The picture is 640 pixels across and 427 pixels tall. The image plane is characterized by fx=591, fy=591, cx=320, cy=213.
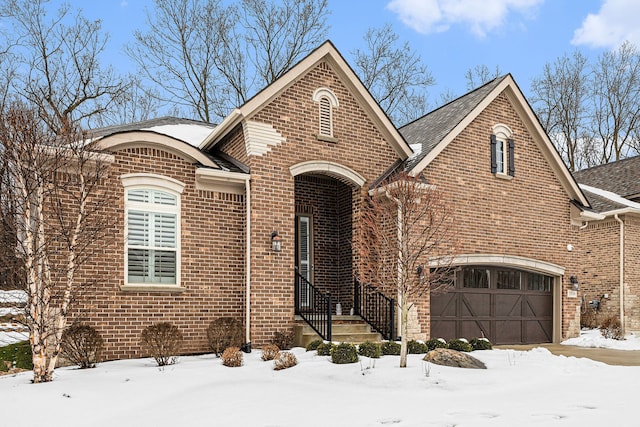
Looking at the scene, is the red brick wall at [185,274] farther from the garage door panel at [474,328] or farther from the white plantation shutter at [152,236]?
the garage door panel at [474,328]

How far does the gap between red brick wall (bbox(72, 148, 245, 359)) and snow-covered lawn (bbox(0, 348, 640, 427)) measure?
1.01 m

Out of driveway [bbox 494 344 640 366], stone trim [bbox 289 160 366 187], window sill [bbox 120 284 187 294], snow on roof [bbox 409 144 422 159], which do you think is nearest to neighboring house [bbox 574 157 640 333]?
driveway [bbox 494 344 640 366]

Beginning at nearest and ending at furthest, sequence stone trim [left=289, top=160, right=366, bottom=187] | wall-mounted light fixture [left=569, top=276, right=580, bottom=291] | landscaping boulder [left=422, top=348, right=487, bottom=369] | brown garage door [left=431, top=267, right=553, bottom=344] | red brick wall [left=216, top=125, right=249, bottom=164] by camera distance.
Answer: landscaping boulder [left=422, top=348, right=487, bottom=369]
red brick wall [left=216, top=125, right=249, bottom=164]
stone trim [left=289, top=160, right=366, bottom=187]
brown garage door [left=431, top=267, right=553, bottom=344]
wall-mounted light fixture [left=569, top=276, right=580, bottom=291]

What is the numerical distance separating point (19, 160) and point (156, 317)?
4.11 metres

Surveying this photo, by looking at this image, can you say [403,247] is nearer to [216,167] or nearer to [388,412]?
[388,412]

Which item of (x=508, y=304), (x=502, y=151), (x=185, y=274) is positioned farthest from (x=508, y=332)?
(x=185, y=274)

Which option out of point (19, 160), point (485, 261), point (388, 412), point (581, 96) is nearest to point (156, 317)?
point (19, 160)

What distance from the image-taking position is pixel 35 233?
8555 millimetres

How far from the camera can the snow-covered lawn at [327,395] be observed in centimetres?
674

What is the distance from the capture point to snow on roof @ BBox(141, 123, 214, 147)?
14.8m

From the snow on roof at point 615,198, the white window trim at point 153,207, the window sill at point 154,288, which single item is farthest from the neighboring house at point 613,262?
the window sill at point 154,288

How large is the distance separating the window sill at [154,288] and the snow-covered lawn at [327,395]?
1434mm

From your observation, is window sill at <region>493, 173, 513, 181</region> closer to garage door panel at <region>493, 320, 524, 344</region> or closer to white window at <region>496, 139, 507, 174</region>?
white window at <region>496, 139, 507, 174</region>

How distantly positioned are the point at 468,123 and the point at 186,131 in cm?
736
